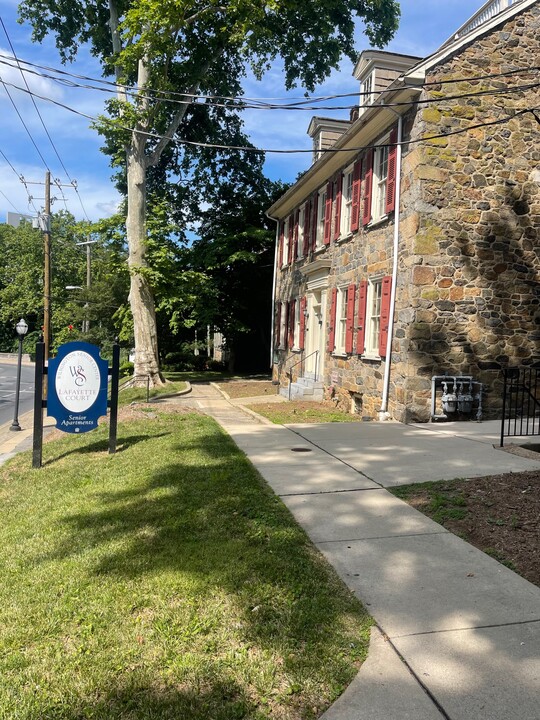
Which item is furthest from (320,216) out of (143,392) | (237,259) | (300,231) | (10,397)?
(10,397)

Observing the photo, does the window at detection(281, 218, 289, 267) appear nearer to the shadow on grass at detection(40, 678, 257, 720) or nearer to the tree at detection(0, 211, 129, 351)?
the tree at detection(0, 211, 129, 351)

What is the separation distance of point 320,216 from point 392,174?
524 centimetres

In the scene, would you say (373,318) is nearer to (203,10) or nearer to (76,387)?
(76,387)

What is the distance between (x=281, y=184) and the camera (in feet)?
87.0

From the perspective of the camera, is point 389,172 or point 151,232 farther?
point 151,232

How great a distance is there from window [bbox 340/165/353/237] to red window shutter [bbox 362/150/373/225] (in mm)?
1364

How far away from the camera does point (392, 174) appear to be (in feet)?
35.7

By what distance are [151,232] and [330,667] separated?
1906 cm

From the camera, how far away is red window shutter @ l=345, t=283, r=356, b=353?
42.4ft

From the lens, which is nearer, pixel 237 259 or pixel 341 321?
pixel 341 321

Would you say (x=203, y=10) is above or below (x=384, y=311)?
above

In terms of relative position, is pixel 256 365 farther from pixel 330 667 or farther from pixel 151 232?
pixel 330 667

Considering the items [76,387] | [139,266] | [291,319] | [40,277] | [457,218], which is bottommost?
[76,387]

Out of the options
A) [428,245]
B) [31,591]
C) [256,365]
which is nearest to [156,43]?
[428,245]
